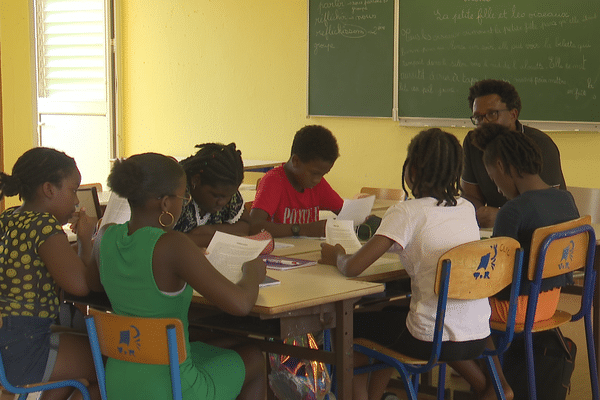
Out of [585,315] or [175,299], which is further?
[585,315]

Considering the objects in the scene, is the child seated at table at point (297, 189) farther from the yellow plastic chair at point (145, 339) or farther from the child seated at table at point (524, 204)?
the yellow plastic chair at point (145, 339)

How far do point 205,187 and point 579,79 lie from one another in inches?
118

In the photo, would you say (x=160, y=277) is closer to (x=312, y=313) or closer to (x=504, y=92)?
(x=312, y=313)

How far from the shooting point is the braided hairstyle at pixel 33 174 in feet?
7.39

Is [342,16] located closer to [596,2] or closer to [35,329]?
[596,2]

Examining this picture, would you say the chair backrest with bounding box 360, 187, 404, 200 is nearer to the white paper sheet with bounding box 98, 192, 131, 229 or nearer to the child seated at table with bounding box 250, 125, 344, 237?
the child seated at table with bounding box 250, 125, 344, 237

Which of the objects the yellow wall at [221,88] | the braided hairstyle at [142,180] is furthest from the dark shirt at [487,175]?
the braided hairstyle at [142,180]

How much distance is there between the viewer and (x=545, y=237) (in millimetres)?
2436

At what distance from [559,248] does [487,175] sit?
0.98 m

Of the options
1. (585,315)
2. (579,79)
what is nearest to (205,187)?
(585,315)

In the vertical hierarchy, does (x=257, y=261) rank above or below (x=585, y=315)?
above

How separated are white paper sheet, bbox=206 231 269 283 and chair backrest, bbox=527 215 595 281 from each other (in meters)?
0.95

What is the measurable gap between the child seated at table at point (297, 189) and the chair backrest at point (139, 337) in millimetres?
1228

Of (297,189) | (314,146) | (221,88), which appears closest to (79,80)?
(221,88)
